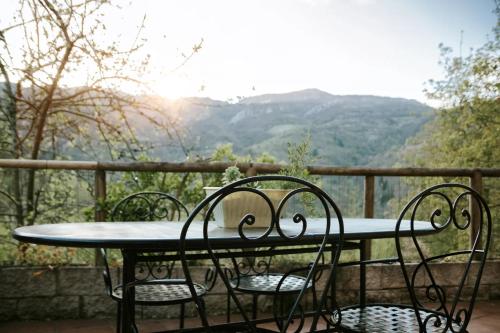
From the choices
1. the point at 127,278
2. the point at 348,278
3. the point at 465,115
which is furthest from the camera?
the point at 465,115

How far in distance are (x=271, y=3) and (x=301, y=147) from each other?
22.8 feet

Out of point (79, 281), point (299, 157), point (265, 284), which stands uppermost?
point (299, 157)

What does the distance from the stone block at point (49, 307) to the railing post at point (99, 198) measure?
0.94ft

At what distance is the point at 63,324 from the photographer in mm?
2910

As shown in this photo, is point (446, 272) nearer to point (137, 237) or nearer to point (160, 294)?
point (160, 294)

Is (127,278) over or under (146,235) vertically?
under

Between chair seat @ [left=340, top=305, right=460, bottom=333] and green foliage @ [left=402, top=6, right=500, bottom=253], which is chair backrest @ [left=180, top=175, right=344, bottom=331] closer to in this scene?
chair seat @ [left=340, top=305, right=460, bottom=333]

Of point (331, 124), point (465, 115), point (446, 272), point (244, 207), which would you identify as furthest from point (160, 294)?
point (331, 124)

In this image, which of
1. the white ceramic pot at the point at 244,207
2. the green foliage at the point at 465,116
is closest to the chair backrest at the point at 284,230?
the white ceramic pot at the point at 244,207

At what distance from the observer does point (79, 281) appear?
3.04m

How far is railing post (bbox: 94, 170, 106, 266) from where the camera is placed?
10.3ft

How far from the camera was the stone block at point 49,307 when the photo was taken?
2.96m

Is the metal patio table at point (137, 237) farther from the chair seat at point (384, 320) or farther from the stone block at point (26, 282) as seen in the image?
the stone block at point (26, 282)

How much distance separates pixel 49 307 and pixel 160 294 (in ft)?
4.33
